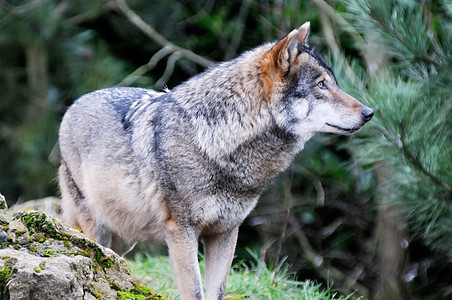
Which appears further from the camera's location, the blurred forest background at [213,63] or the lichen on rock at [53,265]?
the blurred forest background at [213,63]

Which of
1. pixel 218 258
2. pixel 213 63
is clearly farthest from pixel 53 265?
pixel 213 63

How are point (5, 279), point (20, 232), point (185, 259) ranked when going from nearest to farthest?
point (5, 279) → point (20, 232) → point (185, 259)

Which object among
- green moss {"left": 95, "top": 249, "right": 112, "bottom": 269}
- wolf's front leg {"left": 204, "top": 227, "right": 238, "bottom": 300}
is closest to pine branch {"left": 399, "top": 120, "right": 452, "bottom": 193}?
wolf's front leg {"left": 204, "top": 227, "right": 238, "bottom": 300}

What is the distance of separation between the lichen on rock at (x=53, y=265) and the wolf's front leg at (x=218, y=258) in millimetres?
1118

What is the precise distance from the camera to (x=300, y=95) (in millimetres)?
4090

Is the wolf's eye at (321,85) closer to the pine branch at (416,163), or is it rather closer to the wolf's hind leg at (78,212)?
the pine branch at (416,163)

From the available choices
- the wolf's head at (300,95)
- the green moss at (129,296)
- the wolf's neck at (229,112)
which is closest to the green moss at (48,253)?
the green moss at (129,296)

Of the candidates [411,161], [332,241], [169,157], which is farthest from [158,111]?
[332,241]

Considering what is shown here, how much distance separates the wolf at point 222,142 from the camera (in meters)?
4.02

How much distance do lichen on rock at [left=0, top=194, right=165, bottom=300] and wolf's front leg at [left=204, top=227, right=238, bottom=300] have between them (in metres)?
1.12

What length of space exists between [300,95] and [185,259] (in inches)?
50.5

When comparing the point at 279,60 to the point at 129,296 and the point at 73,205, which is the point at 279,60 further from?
the point at 73,205

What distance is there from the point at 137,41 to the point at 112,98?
16.0 ft

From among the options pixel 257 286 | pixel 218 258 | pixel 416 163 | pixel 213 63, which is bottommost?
pixel 257 286
